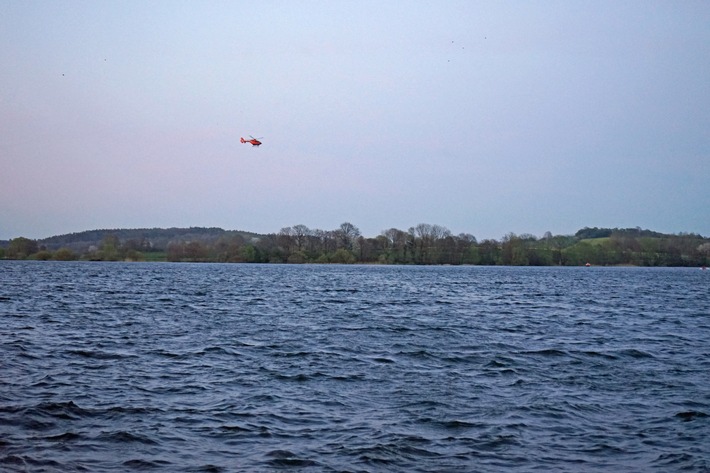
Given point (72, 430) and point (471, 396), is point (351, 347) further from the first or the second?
point (72, 430)

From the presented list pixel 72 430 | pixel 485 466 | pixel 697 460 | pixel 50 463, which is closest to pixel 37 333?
pixel 72 430

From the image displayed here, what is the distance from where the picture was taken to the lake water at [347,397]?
11.4m

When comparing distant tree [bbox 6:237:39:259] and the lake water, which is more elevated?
distant tree [bbox 6:237:39:259]

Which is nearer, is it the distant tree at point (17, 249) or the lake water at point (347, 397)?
the lake water at point (347, 397)

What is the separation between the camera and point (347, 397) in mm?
15820

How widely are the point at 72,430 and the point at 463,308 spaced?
33015mm

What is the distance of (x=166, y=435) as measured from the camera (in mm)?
12289

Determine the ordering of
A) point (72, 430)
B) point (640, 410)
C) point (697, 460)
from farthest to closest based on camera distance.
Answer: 1. point (640, 410)
2. point (72, 430)
3. point (697, 460)

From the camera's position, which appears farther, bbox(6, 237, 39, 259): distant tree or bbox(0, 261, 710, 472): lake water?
bbox(6, 237, 39, 259): distant tree

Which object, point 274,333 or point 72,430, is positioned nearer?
point 72,430

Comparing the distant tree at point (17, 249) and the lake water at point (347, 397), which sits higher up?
the distant tree at point (17, 249)

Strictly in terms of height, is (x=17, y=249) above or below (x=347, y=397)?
above

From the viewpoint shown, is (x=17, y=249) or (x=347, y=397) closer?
(x=347, y=397)

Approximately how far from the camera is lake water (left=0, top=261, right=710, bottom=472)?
1135cm
